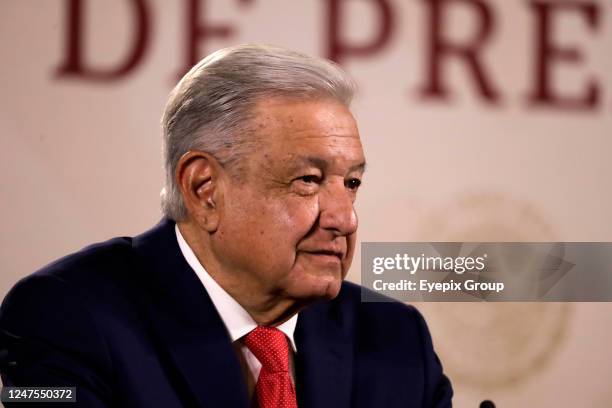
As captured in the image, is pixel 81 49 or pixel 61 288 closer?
pixel 61 288

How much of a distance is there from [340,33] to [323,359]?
0.87 metres

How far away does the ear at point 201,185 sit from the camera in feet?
3.87

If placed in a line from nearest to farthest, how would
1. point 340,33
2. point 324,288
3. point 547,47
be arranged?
point 324,288 < point 340,33 < point 547,47

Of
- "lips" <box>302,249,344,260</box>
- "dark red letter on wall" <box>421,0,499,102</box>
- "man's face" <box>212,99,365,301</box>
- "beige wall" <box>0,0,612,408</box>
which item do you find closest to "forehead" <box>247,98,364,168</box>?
"man's face" <box>212,99,365,301</box>

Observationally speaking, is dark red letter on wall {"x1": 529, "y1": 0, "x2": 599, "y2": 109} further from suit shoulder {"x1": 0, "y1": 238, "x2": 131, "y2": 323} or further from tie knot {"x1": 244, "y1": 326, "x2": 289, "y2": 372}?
suit shoulder {"x1": 0, "y1": 238, "x2": 131, "y2": 323}

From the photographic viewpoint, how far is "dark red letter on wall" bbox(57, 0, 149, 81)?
68.2 inches

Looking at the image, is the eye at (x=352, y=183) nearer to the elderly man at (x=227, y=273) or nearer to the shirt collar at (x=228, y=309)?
the elderly man at (x=227, y=273)

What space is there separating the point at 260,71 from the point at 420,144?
83cm

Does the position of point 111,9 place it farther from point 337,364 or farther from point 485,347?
point 485,347

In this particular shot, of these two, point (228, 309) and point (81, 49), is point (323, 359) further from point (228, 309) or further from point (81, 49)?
point (81, 49)

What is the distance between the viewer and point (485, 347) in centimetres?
194

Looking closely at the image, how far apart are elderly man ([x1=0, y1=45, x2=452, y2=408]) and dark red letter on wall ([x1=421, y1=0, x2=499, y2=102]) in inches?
29.9

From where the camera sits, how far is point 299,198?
3.73 feet

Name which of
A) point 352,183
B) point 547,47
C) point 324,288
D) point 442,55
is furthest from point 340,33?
point 324,288
